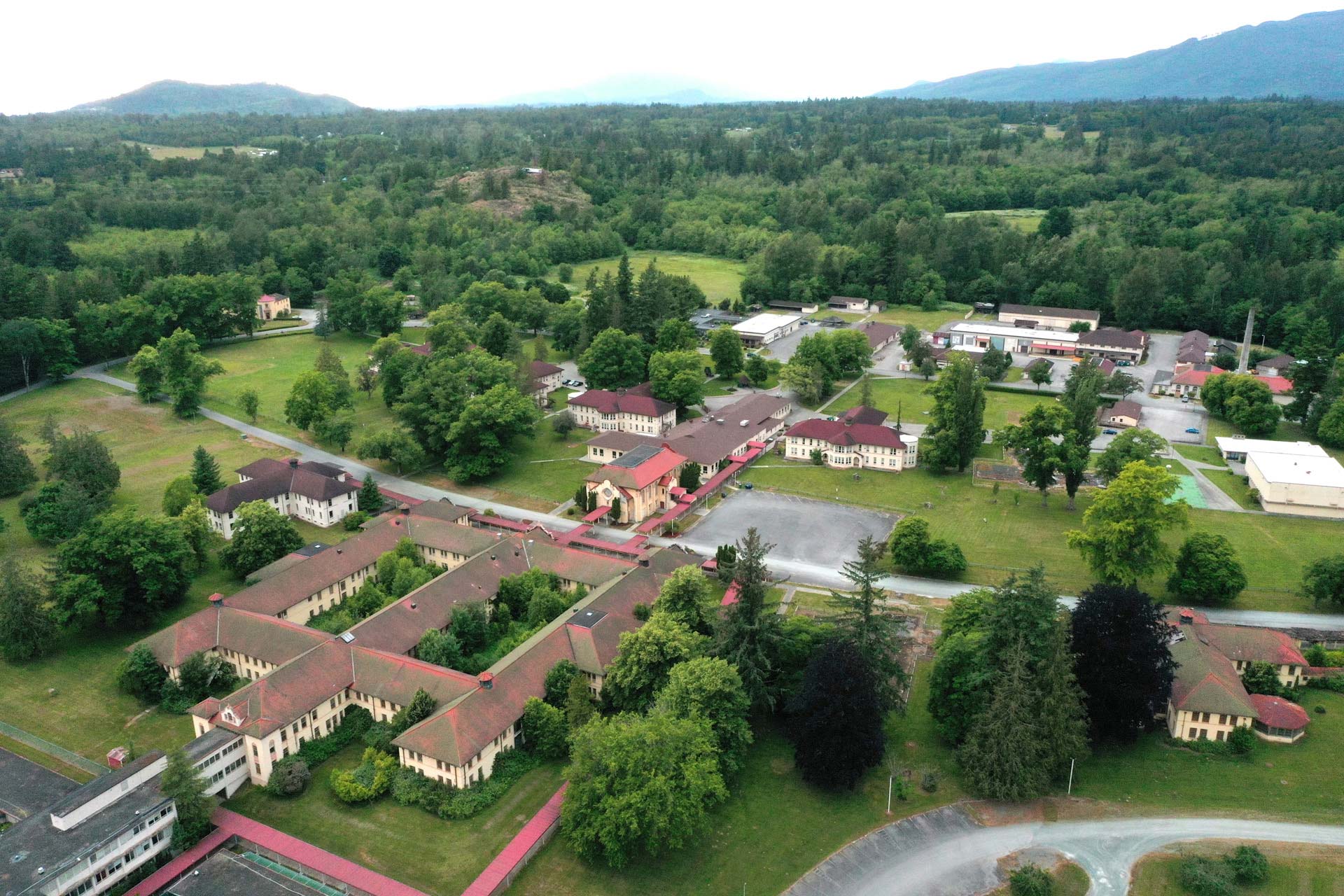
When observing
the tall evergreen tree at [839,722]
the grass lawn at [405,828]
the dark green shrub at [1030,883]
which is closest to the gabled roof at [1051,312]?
the tall evergreen tree at [839,722]

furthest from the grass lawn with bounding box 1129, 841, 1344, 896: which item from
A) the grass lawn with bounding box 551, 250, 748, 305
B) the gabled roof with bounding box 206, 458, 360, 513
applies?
the grass lawn with bounding box 551, 250, 748, 305

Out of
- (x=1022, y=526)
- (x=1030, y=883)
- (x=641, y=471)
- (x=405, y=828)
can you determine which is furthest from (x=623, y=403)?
(x=1030, y=883)

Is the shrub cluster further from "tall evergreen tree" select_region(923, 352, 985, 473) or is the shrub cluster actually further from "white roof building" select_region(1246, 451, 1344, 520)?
"white roof building" select_region(1246, 451, 1344, 520)

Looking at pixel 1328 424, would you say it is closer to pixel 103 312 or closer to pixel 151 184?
pixel 103 312

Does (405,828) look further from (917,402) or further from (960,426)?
(917,402)

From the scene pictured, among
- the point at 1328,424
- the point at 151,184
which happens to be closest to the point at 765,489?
the point at 1328,424

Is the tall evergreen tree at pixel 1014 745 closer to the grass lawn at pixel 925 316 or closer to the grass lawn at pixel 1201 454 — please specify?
the grass lawn at pixel 1201 454
